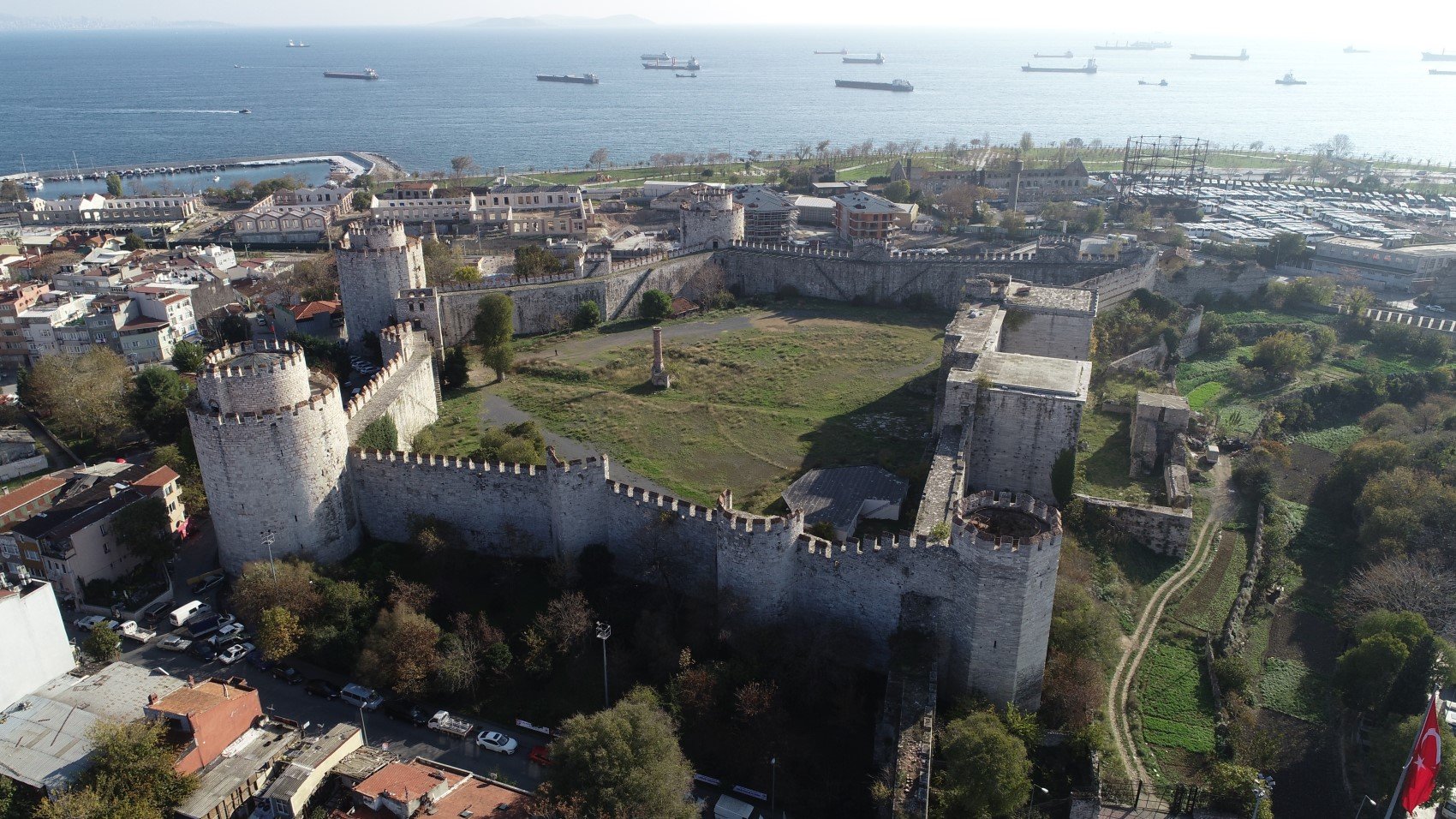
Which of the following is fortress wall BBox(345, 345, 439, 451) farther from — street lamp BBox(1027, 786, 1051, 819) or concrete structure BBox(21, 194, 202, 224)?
concrete structure BBox(21, 194, 202, 224)

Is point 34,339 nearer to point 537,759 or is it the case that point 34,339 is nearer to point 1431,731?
point 537,759

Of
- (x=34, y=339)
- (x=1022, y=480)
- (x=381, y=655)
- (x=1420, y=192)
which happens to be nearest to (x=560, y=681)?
(x=381, y=655)

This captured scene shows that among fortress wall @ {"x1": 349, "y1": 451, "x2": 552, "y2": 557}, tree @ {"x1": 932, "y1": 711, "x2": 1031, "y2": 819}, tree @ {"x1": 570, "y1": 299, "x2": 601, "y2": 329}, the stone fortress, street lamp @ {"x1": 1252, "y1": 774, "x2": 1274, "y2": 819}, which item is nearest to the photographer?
tree @ {"x1": 932, "y1": 711, "x2": 1031, "y2": 819}

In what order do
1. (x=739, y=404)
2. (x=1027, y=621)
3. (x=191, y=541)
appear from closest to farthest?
(x=1027, y=621) < (x=191, y=541) < (x=739, y=404)

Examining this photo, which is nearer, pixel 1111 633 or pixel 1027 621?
pixel 1027 621

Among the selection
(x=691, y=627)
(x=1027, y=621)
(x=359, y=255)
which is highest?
(x=359, y=255)

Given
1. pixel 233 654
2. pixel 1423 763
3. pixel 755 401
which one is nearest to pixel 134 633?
pixel 233 654

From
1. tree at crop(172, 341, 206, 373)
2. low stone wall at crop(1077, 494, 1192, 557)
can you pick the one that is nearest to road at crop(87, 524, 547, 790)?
low stone wall at crop(1077, 494, 1192, 557)

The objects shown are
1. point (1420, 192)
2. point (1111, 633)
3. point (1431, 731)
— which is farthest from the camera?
point (1420, 192)
